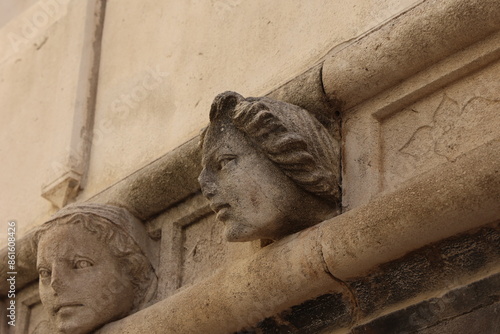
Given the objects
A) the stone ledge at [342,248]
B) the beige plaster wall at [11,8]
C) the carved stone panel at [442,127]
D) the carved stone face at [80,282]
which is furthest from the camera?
the beige plaster wall at [11,8]

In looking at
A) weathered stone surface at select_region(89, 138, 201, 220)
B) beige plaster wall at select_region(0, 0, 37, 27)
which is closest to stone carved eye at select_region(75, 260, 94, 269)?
weathered stone surface at select_region(89, 138, 201, 220)

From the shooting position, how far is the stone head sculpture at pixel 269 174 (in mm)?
2777

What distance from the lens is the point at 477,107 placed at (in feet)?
8.61

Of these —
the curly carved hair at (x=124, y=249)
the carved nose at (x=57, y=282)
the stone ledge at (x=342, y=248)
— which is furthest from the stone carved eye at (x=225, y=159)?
the carved nose at (x=57, y=282)

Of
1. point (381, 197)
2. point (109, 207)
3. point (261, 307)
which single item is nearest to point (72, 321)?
point (109, 207)

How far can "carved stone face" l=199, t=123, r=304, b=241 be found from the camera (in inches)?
110

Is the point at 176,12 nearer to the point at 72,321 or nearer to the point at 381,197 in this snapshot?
the point at 72,321

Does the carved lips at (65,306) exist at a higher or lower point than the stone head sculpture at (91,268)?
lower

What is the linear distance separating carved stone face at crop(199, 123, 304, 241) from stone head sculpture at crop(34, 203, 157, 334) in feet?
2.09

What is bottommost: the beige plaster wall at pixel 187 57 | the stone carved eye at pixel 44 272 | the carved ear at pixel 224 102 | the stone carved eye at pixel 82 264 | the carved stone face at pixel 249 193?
the carved stone face at pixel 249 193

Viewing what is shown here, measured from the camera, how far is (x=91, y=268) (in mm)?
3342

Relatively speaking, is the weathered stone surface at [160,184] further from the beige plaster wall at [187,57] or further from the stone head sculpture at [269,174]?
the stone head sculpture at [269,174]

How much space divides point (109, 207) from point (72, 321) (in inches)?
16.0

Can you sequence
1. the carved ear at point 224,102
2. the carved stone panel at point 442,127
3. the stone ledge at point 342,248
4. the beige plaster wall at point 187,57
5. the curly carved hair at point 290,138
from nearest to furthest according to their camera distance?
the stone ledge at point 342,248
the carved stone panel at point 442,127
the curly carved hair at point 290,138
the carved ear at point 224,102
the beige plaster wall at point 187,57
